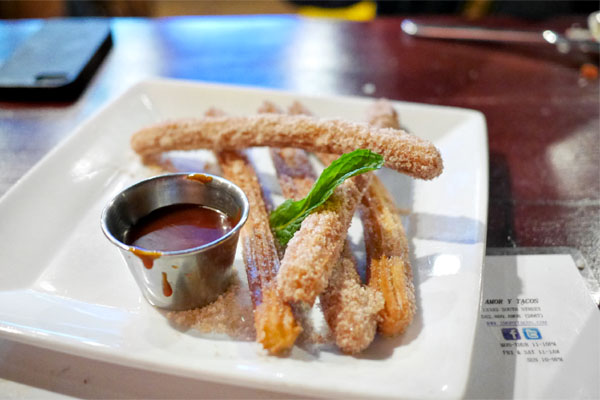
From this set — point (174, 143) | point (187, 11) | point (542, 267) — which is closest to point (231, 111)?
point (174, 143)

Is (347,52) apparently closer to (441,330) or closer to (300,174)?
(300,174)

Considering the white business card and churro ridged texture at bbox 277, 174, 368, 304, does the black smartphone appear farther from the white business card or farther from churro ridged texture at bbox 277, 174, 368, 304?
the white business card

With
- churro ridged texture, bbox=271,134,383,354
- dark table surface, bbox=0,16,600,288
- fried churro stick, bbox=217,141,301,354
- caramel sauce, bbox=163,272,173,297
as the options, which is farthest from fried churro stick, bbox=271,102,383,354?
dark table surface, bbox=0,16,600,288

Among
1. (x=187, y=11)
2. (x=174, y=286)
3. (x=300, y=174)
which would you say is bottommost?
(x=187, y=11)

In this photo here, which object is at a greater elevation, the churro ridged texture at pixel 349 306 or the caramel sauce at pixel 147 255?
the caramel sauce at pixel 147 255

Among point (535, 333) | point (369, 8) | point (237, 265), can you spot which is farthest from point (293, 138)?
point (369, 8)

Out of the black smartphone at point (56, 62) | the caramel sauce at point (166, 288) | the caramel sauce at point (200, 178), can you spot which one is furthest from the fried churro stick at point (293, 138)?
the black smartphone at point (56, 62)

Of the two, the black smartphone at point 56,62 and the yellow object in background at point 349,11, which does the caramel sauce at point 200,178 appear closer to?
the black smartphone at point 56,62
